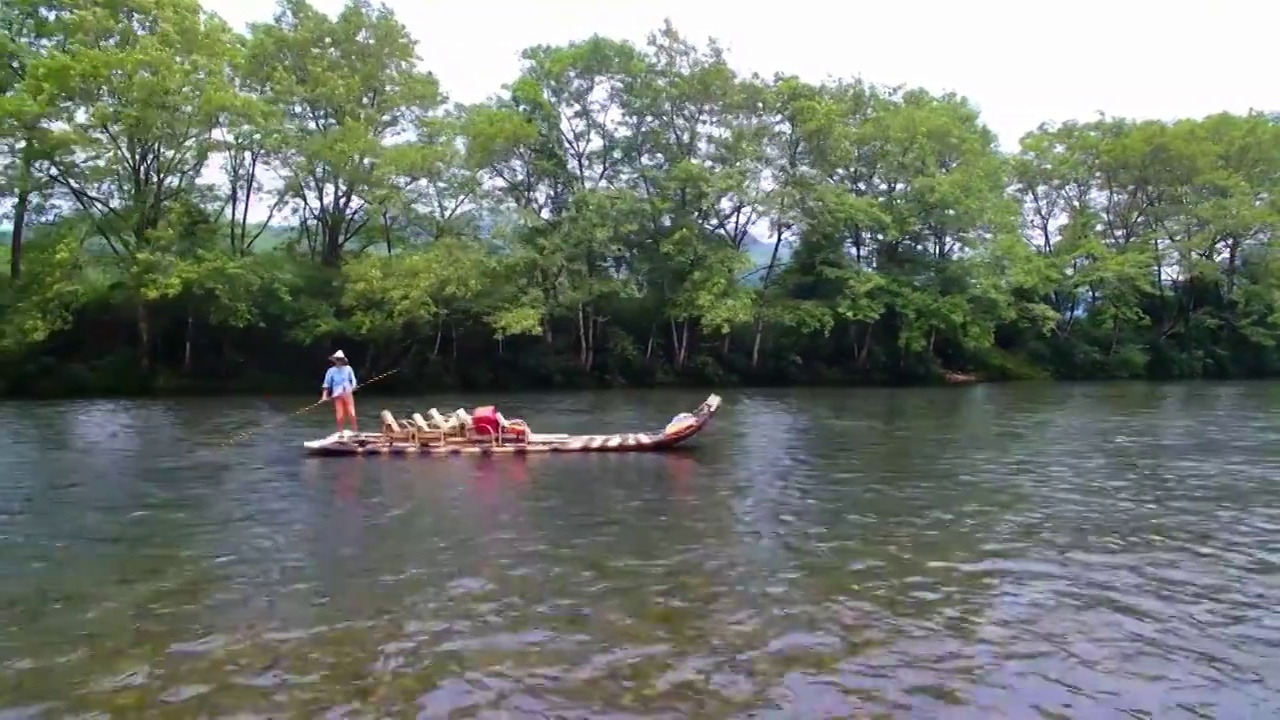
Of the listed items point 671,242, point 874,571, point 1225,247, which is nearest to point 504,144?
point 671,242

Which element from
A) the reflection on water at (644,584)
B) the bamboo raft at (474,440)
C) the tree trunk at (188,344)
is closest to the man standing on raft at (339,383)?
the bamboo raft at (474,440)

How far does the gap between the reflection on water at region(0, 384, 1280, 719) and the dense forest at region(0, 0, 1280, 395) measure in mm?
21967

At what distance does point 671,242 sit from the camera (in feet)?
164

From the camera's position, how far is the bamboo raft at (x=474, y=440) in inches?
929

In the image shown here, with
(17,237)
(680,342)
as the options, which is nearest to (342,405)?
(17,237)

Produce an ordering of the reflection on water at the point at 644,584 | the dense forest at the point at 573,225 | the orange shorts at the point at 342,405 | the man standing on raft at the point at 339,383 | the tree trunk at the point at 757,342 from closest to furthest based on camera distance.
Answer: the reflection on water at the point at 644,584 < the orange shorts at the point at 342,405 < the man standing on raft at the point at 339,383 < the dense forest at the point at 573,225 < the tree trunk at the point at 757,342

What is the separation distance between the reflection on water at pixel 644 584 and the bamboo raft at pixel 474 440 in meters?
0.87

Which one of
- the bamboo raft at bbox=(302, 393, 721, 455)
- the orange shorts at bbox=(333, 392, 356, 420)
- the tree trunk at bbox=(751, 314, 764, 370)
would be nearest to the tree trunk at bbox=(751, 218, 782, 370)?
the tree trunk at bbox=(751, 314, 764, 370)

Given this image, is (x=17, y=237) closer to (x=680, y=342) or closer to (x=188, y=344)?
(x=188, y=344)

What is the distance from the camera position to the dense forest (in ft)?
139

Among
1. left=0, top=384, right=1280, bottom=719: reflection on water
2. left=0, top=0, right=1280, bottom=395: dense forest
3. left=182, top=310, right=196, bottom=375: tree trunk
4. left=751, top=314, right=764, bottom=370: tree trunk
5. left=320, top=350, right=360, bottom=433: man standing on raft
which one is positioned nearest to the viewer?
left=0, top=384, right=1280, bottom=719: reflection on water

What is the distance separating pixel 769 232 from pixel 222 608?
45.1 metres

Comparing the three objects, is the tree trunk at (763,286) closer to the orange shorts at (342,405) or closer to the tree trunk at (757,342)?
the tree trunk at (757,342)

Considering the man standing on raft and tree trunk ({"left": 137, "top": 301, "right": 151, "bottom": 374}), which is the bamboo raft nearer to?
the man standing on raft
